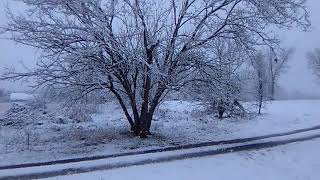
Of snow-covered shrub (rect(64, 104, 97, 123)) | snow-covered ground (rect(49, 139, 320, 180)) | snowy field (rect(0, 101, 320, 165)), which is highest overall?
snow-covered shrub (rect(64, 104, 97, 123))

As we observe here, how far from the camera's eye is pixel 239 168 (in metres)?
15.8

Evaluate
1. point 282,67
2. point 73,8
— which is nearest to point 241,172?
point 73,8

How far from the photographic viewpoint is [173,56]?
19359 mm

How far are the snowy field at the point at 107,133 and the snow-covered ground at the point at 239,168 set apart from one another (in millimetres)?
3070

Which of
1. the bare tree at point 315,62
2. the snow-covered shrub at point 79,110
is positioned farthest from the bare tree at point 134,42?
the bare tree at point 315,62

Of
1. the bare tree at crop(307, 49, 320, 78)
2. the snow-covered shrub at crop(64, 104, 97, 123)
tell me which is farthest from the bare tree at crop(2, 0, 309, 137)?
the bare tree at crop(307, 49, 320, 78)

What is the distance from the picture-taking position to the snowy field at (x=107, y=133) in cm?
1742

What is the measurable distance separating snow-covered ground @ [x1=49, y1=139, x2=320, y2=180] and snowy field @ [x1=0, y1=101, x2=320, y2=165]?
3070 millimetres

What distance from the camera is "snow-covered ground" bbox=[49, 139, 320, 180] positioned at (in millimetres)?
13953

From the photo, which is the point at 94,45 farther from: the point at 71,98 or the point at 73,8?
the point at 71,98

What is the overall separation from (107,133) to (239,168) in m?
7.54

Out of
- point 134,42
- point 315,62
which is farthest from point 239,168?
point 315,62

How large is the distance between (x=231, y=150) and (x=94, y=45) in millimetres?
6612

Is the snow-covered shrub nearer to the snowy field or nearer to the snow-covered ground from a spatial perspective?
the snowy field
